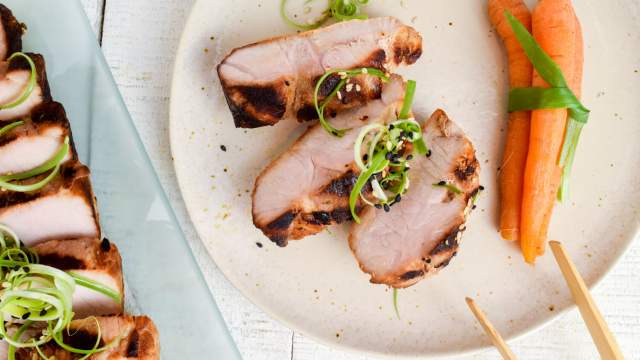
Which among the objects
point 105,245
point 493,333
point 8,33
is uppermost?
point 8,33

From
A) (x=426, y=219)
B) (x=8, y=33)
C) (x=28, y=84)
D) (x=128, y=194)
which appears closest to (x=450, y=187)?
(x=426, y=219)

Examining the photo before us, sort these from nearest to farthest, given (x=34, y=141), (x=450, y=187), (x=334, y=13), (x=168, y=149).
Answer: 1. (x=34, y=141)
2. (x=450, y=187)
3. (x=334, y=13)
4. (x=168, y=149)

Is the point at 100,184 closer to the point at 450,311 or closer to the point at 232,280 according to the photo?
the point at 232,280

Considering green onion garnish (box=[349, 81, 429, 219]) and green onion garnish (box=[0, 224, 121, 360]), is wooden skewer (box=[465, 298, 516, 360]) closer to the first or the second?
green onion garnish (box=[349, 81, 429, 219])

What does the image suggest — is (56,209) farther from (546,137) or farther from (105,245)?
(546,137)

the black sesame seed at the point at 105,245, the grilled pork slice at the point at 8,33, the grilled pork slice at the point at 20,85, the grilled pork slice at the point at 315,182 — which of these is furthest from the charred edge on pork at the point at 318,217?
the grilled pork slice at the point at 8,33

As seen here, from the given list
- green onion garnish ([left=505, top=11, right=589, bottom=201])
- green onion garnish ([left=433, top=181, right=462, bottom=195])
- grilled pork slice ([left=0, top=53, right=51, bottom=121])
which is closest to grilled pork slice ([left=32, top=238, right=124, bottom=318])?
grilled pork slice ([left=0, top=53, right=51, bottom=121])
